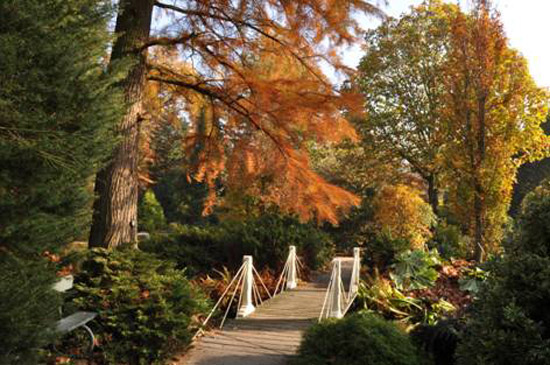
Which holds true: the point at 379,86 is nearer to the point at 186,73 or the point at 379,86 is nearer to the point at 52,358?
the point at 186,73

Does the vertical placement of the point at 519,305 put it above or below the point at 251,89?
below

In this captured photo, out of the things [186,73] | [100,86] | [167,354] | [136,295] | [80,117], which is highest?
[186,73]

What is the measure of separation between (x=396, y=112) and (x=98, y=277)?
15.0 metres

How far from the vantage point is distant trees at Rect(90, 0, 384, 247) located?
6.68 metres

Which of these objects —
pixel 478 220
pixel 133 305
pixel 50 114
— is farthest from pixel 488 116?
pixel 50 114

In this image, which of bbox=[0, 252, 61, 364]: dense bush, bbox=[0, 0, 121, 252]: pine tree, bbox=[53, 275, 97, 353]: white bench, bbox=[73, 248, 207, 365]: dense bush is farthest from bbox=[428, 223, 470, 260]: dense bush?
bbox=[0, 252, 61, 364]: dense bush

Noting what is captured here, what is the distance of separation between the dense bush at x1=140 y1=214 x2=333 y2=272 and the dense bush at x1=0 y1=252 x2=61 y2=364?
217 inches

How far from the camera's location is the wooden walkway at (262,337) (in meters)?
5.40

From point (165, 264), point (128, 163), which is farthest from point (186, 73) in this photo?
point (165, 264)

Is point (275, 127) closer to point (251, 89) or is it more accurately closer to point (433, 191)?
point (251, 89)

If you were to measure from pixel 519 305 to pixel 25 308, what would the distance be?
357cm

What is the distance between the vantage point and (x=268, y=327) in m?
6.61

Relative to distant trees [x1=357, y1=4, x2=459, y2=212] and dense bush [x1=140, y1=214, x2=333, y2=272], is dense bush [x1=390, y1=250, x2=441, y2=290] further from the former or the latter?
distant trees [x1=357, y1=4, x2=459, y2=212]

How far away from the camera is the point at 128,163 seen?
7.04 meters
